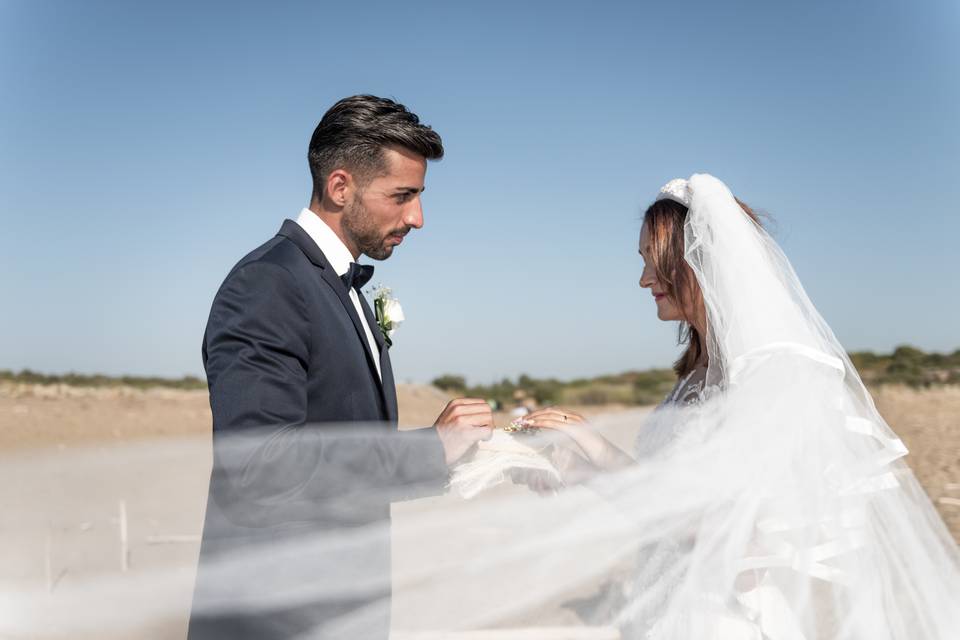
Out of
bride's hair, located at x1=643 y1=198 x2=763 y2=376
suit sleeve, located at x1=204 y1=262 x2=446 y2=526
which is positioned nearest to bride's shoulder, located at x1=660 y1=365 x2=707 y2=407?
bride's hair, located at x1=643 y1=198 x2=763 y2=376

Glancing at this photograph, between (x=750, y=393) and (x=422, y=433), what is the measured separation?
1.16 meters

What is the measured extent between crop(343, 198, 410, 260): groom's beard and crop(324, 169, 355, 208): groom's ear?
35 millimetres

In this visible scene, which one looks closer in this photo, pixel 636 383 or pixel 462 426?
pixel 462 426

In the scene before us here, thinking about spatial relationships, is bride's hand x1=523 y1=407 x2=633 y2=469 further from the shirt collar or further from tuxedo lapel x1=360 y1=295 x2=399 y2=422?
the shirt collar

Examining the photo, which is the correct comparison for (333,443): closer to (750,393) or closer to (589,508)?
(589,508)

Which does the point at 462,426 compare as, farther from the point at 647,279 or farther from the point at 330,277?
the point at 647,279

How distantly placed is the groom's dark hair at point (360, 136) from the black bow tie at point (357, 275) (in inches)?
11.3

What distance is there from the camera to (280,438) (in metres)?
2.12

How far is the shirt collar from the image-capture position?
2703 mm

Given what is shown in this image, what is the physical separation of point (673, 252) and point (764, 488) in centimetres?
101

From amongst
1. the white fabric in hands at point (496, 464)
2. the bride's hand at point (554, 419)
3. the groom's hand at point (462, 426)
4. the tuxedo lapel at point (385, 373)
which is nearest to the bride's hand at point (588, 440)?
the bride's hand at point (554, 419)

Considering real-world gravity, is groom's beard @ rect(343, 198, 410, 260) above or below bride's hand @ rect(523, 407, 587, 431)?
above

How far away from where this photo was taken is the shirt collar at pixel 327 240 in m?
2.70

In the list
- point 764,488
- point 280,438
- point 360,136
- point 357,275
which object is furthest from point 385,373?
point 764,488
